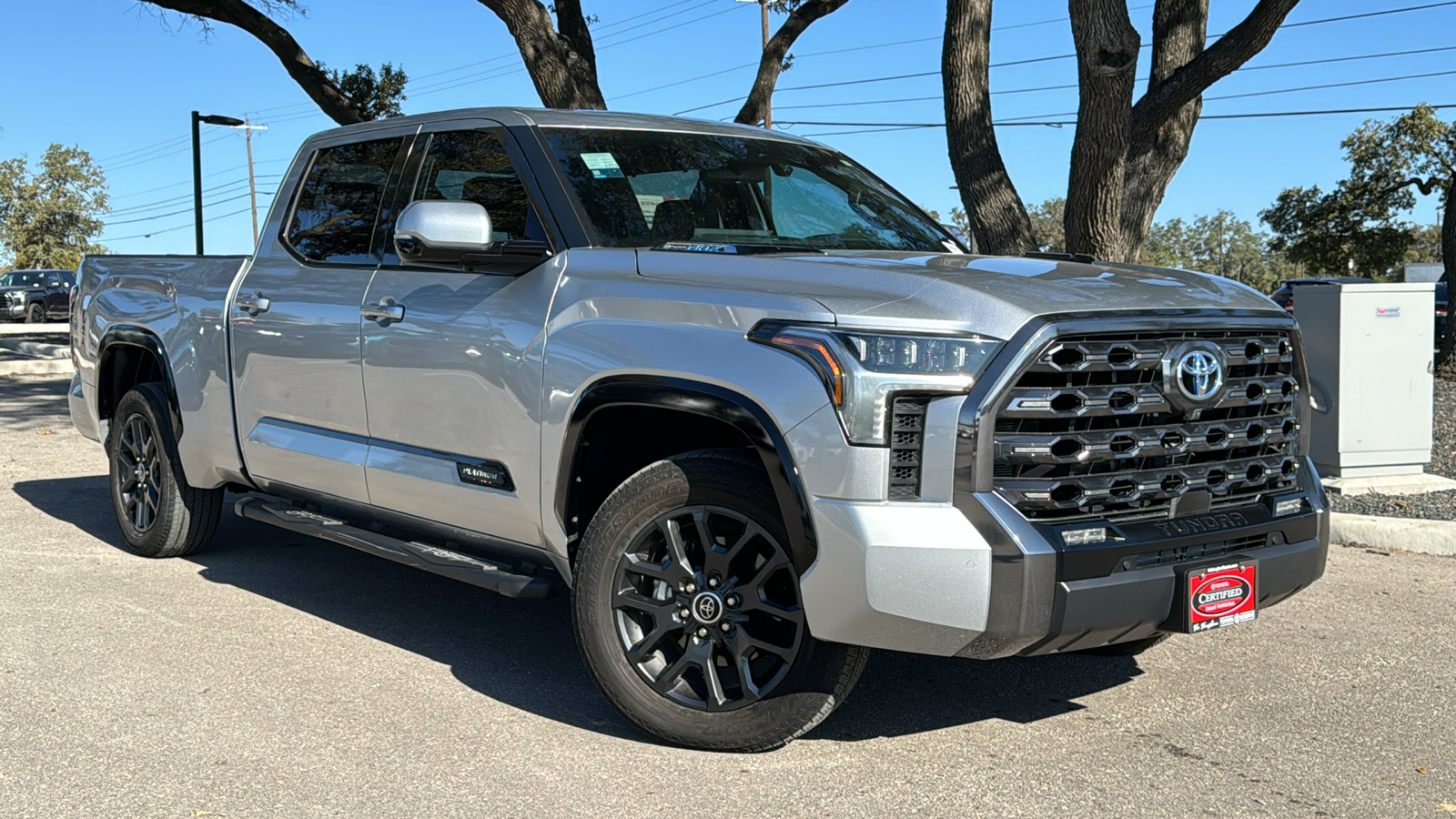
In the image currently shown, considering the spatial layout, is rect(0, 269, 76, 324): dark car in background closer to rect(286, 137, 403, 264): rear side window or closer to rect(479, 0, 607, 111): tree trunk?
rect(479, 0, 607, 111): tree trunk

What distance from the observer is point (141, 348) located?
6672 mm

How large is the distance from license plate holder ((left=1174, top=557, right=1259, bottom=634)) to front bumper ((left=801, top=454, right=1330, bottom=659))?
0.15ft

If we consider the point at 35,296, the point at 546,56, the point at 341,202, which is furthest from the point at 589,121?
the point at 35,296

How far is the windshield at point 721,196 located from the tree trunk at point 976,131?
525cm

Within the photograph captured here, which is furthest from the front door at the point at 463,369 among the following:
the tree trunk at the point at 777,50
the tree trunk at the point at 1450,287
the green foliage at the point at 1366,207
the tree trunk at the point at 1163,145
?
the green foliage at the point at 1366,207

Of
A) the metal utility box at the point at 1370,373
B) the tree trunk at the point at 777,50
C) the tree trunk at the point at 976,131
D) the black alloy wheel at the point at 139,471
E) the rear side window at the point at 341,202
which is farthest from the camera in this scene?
the tree trunk at the point at 777,50

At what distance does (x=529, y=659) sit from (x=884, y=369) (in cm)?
216

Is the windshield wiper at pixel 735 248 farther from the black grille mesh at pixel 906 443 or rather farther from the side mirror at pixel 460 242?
the black grille mesh at pixel 906 443

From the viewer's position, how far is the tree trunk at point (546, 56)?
12422 mm

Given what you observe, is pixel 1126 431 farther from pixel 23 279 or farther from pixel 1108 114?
pixel 23 279

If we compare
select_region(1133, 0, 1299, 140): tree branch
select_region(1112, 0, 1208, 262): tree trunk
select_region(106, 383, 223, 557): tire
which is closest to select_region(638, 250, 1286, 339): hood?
select_region(106, 383, 223, 557): tire

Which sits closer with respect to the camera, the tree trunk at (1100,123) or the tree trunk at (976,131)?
the tree trunk at (1100,123)

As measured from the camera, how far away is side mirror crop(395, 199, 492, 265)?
434cm

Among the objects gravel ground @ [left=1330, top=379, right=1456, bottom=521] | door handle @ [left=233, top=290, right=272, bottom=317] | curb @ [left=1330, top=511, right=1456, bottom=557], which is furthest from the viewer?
gravel ground @ [left=1330, top=379, right=1456, bottom=521]
